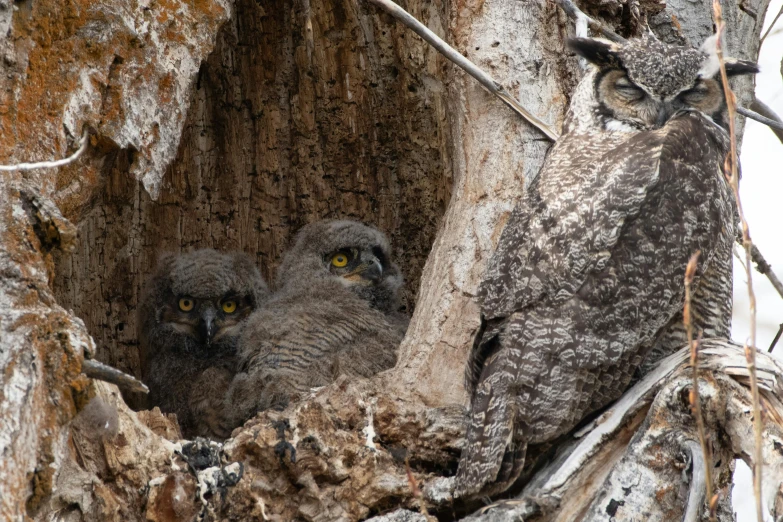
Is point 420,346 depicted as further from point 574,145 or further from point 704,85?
point 704,85

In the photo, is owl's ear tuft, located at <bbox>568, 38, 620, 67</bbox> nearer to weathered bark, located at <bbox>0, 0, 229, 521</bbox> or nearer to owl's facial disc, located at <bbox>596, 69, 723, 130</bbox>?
owl's facial disc, located at <bbox>596, 69, 723, 130</bbox>

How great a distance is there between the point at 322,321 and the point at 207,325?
0.65 meters

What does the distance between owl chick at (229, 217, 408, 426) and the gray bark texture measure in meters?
0.50

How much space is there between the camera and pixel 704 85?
10.5ft

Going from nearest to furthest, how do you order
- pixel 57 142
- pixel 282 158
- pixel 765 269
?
pixel 57 142, pixel 765 269, pixel 282 158

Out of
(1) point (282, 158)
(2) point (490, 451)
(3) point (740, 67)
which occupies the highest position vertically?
(3) point (740, 67)

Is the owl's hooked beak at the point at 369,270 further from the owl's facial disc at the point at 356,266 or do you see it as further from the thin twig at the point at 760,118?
the thin twig at the point at 760,118

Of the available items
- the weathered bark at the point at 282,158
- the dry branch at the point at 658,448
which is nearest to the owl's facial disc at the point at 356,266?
the weathered bark at the point at 282,158

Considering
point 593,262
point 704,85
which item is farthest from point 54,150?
point 704,85

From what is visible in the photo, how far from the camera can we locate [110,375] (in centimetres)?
237

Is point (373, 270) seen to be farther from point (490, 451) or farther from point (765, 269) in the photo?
point (490, 451)

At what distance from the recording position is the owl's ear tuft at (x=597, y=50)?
3271 millimetres

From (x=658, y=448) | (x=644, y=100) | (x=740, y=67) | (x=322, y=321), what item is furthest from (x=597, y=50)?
(x=322, y=321)

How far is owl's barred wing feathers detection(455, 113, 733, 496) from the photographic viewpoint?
9.40 ft
